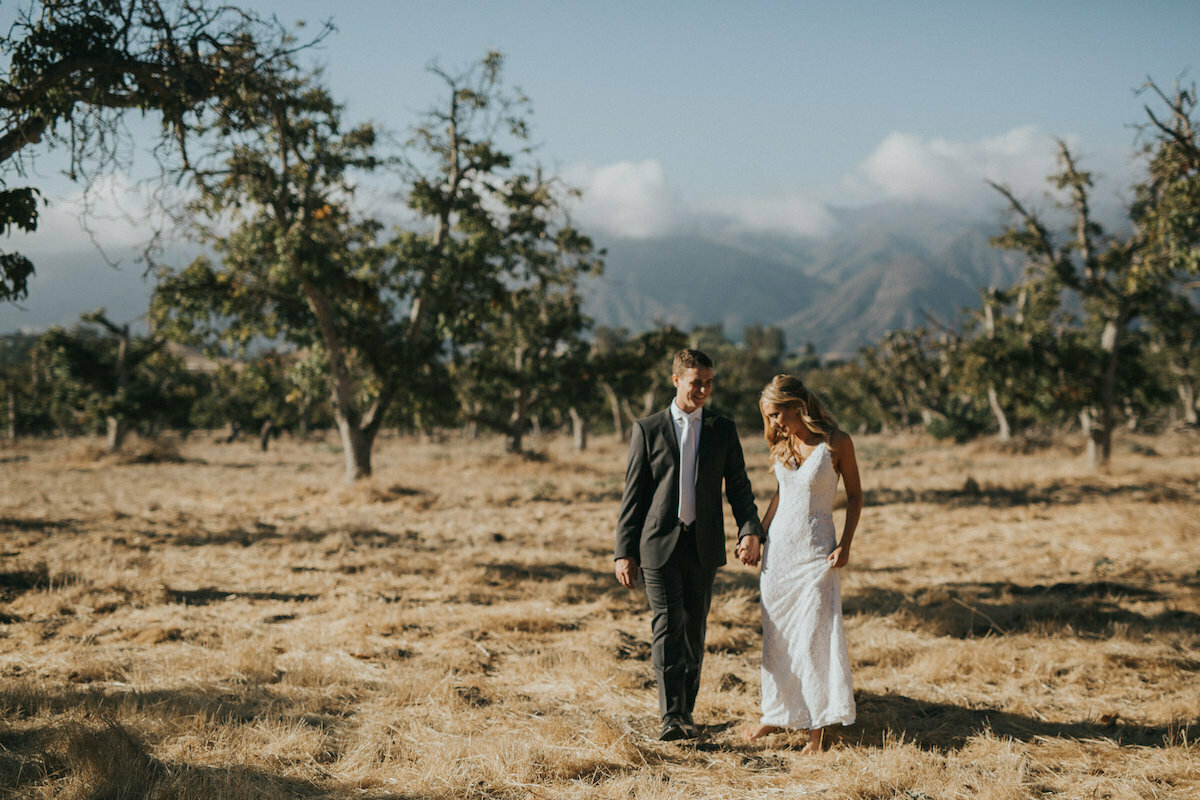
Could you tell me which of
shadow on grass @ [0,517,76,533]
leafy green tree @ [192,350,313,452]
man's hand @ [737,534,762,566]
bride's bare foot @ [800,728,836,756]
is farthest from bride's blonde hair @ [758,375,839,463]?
leafy green tree @ [192,350,313,452]

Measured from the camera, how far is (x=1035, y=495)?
15.5m

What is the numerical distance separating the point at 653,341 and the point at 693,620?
18669mm

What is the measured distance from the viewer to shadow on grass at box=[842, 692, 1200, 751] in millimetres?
4281

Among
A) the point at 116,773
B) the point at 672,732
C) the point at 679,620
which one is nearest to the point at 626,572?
the point at 679,620

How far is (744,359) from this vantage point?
57.7 metres

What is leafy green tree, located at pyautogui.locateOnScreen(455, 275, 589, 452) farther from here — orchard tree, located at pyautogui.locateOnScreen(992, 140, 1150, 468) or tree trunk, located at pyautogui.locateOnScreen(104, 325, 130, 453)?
tree trunk, located at pyautogui.locateOnScreen(104, 325, 130, 453)

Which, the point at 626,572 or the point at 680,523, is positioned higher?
the point at 680,523

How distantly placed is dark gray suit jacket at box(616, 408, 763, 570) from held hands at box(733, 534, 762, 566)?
0.15 feet

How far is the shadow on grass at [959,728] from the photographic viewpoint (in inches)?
169

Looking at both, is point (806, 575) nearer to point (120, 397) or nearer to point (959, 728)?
point (959, 728)

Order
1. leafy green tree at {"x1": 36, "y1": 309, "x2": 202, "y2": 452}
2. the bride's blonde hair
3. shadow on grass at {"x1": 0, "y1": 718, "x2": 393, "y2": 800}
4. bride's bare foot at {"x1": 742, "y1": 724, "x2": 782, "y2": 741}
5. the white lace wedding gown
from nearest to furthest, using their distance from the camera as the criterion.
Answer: shadow on grass at {"x1": 0, "y1": 718, "x2": 393, "y2": 800}, the white lace wedding gown, the bride's blonde hair, bride's bare foot at {"x1": 742, "y1": 724, "x2": 782, "y2": 741}, leafy green tree at {"x1": 36, "y1": 309, "x2": 202, "y2": 452}

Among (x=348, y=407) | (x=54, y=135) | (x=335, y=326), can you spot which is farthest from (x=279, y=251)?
(x=54, y=135)

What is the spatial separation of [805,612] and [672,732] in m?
1.08

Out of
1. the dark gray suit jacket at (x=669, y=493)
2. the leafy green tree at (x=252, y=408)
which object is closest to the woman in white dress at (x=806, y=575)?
the dark gray suit jacket at (x=669, y=493)
